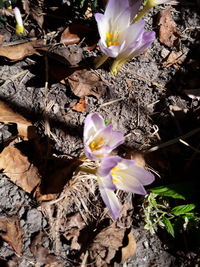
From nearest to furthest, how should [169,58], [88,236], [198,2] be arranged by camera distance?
1. [88,236]
2. [169,58]
3. [198,2]

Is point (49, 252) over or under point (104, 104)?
under

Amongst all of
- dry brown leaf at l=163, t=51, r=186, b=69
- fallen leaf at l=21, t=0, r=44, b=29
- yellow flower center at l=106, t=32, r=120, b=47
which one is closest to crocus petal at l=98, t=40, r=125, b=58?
yellow flower center at l=106, t=32, r=120, b=47

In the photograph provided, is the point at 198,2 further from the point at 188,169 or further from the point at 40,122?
the point at 40,122

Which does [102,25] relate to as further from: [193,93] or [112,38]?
[193,93]

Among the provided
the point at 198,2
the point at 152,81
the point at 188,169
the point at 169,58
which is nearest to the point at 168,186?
the point at 188,169

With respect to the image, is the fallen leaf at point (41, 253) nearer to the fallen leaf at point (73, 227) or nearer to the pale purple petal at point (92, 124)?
the fallen leaf at point (73, 227)

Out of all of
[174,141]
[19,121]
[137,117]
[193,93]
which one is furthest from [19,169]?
[193,93]
